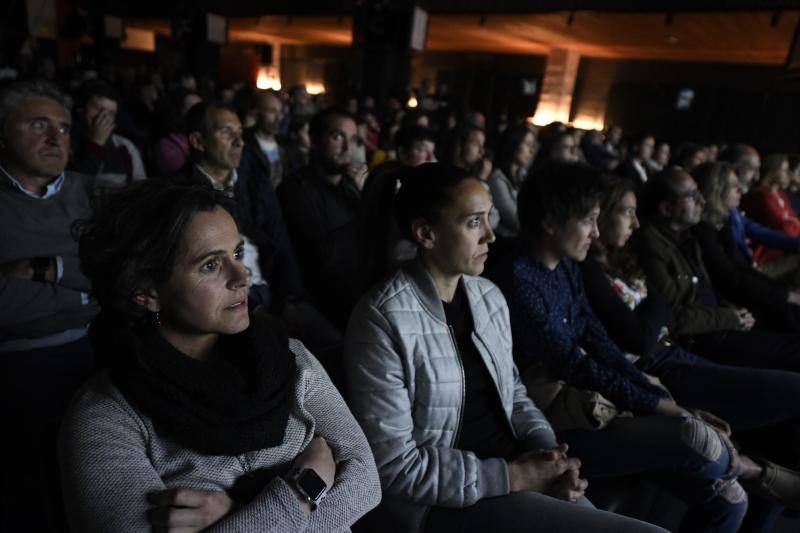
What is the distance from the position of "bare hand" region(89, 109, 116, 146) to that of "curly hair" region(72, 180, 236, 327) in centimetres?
210

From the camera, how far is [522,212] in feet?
5.99

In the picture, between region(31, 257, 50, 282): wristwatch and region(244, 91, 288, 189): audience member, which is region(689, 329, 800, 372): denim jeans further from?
region(244, 91, 288, 189): audience member

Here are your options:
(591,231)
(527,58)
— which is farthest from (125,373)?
(527,58)

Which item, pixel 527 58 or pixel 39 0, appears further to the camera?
pixel 527 58

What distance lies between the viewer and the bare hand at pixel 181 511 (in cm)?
79

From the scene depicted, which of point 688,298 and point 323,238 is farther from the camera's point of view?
point 323,238

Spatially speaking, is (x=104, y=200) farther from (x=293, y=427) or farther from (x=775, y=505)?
(x=775, y=505)

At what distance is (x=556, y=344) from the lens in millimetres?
1611

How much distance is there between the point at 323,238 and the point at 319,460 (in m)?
1.59

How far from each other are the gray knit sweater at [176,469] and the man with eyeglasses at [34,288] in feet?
2.09

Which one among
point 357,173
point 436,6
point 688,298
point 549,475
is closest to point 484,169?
point 357,173

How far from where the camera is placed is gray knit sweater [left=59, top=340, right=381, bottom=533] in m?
0.81

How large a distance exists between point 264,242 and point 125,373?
4.43 ft

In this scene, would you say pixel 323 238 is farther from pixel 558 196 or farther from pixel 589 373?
pixel 589 373
